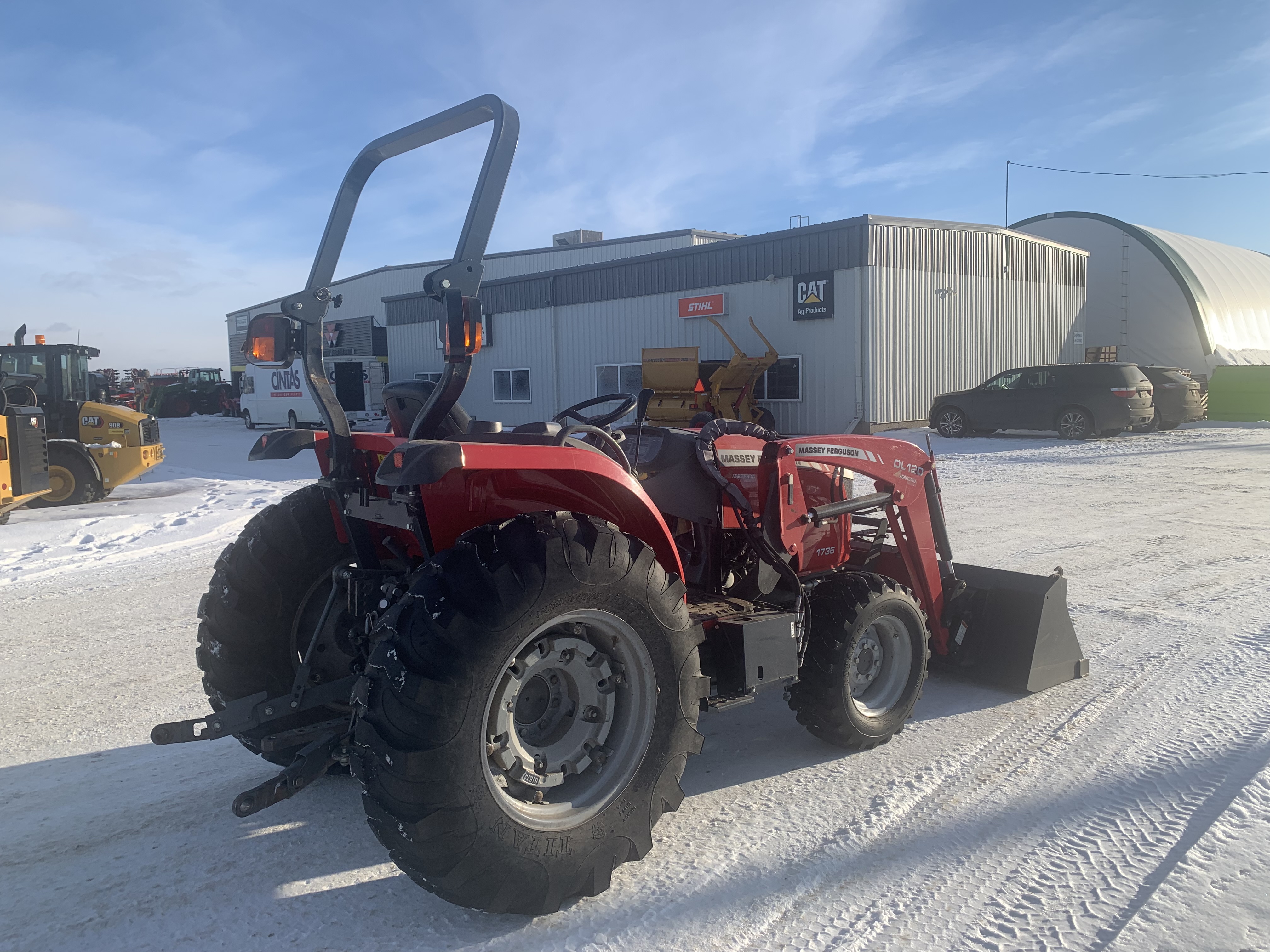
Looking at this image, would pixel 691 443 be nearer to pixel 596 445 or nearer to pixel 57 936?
pixel 596 445

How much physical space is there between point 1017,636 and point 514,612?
2934 mm

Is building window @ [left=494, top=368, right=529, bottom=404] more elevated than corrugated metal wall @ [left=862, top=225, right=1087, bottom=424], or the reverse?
corrugated metal wall @ [left=862, top=225, right=1087, bottom=424]

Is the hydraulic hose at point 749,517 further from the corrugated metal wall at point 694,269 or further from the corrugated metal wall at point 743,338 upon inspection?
the corrugated metal wall at point 743,338

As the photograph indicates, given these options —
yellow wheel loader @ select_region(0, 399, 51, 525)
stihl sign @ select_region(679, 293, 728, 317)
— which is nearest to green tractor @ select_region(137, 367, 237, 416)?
stihl sign @ select_region(679, 293, 728, 317)

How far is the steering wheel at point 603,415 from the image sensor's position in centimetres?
354

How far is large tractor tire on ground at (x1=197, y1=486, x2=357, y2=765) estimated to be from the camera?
3178mm

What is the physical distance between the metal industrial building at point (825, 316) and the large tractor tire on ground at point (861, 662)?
16.4 m

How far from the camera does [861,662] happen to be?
149 inches

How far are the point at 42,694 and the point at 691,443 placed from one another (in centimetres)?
339

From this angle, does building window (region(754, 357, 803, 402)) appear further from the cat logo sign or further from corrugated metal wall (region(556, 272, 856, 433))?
the cat logo sign

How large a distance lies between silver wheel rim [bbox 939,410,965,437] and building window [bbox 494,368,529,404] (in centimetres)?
1251

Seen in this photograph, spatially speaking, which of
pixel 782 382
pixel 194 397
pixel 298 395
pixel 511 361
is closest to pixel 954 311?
pixel 782 382

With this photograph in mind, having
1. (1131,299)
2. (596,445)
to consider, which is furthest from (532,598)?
(1131,299)

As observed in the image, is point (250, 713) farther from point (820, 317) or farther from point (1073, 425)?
point (820, 317)
